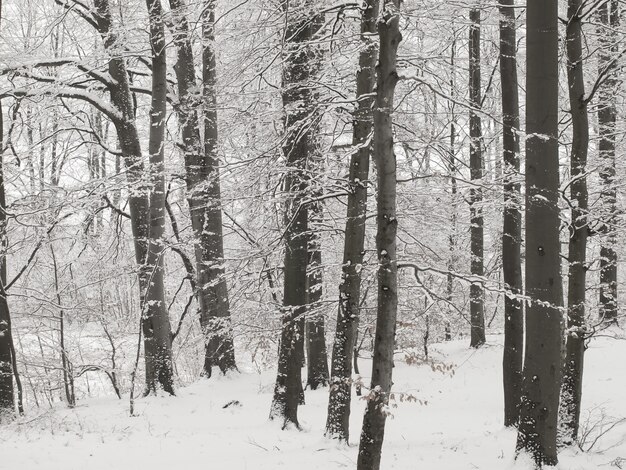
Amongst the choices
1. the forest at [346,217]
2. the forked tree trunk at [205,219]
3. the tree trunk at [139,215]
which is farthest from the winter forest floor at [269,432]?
the forked tree trunk at [205,219]

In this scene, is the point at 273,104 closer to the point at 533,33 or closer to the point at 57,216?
the point at 533,33

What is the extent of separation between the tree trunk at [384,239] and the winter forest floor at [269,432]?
1.43ft

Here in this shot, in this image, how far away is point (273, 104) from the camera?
9203mm

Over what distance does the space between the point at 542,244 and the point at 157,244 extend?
759cm

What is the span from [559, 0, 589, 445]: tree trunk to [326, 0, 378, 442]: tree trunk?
98.8 inches

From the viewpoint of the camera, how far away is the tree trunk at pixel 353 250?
25.1 ft

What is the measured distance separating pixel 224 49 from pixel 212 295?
5944 mm

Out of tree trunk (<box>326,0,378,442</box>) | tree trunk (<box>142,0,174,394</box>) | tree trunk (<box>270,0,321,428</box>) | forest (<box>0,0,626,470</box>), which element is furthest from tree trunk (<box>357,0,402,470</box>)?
tree trunk (<box>142,0,174,394</box>)

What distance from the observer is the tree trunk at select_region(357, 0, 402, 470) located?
5.71 meters

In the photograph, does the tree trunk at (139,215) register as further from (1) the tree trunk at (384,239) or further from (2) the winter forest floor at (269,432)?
(1) the tree trunk at (384,239)

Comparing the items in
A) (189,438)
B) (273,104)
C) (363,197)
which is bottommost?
(189,438)

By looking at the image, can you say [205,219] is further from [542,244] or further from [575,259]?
[542,244]

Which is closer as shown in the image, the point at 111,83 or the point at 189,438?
the point at 189,438

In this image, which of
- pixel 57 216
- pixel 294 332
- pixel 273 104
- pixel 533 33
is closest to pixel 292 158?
pixel 273 104
